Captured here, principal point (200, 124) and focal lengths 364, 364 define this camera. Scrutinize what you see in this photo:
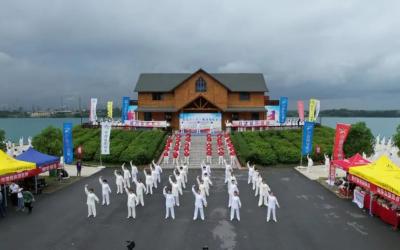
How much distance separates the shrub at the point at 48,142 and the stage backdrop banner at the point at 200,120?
2098 cm

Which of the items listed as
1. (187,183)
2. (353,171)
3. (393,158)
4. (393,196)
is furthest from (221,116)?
(393,196)

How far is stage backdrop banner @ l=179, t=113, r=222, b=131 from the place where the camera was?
47031mm

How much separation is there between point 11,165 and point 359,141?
24516mm

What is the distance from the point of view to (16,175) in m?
18.9

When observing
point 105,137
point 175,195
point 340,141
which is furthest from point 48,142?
point 340,141

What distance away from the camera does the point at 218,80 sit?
160ft

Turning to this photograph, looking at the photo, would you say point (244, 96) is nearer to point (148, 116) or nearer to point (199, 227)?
point (148, 116)

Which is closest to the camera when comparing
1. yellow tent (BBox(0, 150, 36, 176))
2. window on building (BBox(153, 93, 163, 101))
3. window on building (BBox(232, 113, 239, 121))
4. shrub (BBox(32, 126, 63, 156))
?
yellow tent (BBox(0, 150, 36, 176))

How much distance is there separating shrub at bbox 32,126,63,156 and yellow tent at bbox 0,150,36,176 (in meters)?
7.12

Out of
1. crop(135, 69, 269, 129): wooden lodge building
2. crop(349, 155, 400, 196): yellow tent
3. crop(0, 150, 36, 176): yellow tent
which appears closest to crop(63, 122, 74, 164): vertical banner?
crop(0, 150, 36, 176): yellow tent

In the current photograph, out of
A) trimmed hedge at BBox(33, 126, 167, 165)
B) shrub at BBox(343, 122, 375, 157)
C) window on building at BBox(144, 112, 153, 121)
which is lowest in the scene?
trimmed hedge at BBox(33, 126, 167, 165)

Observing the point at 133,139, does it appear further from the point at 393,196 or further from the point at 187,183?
the point at 393,196

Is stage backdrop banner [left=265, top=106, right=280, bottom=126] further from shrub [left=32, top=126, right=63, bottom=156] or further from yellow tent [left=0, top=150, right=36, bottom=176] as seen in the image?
yellow tent [left=0, top=150, right=36, bottom=176]

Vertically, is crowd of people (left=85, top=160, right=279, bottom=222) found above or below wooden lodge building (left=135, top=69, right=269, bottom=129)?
below
